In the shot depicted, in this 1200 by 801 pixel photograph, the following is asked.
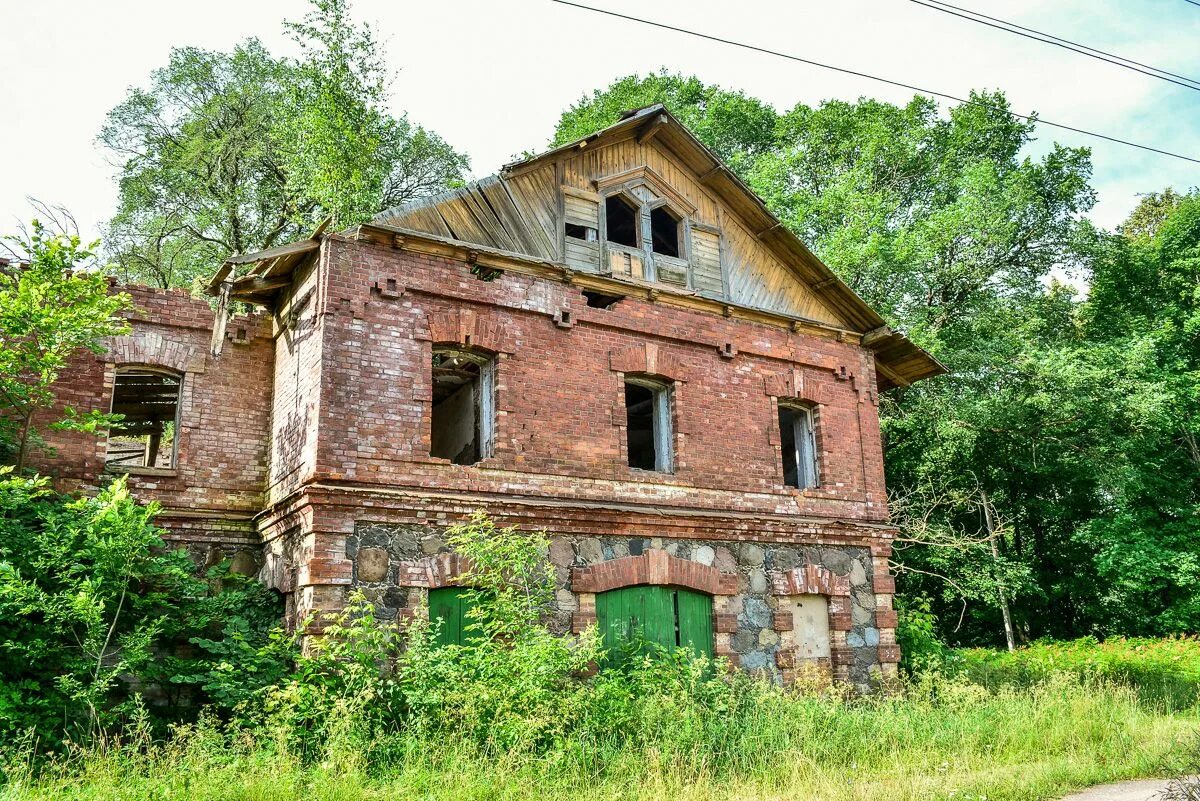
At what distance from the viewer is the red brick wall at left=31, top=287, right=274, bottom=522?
11.3 m

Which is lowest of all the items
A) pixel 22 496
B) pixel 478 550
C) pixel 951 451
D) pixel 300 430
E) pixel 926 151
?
pixel 478 550

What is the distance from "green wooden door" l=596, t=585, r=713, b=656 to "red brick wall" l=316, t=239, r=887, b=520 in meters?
1.29

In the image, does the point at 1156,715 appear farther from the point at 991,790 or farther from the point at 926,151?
the point at 926,151

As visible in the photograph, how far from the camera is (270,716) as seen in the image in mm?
8812

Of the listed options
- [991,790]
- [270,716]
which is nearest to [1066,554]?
[991,790]

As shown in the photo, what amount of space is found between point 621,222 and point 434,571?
6659 mm

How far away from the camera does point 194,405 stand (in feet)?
39.4

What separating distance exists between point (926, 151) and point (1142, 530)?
1243 cm

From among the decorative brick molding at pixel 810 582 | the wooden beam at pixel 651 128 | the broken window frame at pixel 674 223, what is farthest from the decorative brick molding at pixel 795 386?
the wooden beam at pixel 651 128

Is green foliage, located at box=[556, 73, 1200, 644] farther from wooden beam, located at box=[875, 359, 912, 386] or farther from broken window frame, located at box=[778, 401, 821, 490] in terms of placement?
broken window frame, located at box=[778, 401, 821, 490]

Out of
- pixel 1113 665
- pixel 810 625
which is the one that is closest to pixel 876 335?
pixel 810 625

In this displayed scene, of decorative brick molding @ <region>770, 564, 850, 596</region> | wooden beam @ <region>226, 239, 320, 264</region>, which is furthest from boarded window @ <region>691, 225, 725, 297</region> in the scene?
wooden beam @ <region>226, 239, 320, 264</region>

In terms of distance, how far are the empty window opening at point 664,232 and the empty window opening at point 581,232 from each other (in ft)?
5.15

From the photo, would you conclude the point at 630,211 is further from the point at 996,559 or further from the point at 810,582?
the point at 996,559
